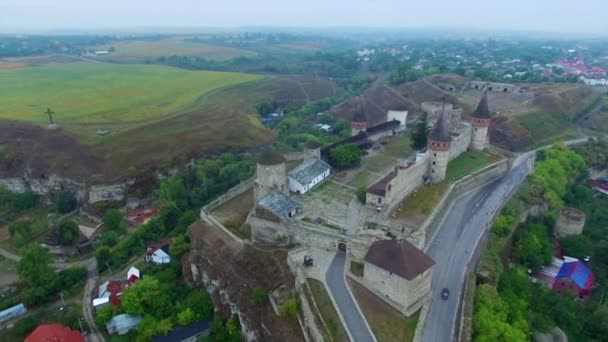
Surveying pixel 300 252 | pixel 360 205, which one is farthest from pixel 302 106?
pixel 300 252

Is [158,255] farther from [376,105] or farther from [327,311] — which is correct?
[376,105]

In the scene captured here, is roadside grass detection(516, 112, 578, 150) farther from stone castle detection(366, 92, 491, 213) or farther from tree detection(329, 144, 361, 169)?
tree detection(329, 144, 361, 169)

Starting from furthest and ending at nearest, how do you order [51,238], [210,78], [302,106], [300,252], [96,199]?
[210,78] → [302,106] → [96,199] → [51,238] → [300,252]

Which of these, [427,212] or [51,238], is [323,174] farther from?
[51,238]

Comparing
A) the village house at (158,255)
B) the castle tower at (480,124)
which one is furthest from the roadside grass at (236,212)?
the castle tower at (480,124)

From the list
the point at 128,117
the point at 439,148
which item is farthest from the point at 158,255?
the point at 128,117

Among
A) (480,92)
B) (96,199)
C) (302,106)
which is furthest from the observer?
(302,106)
